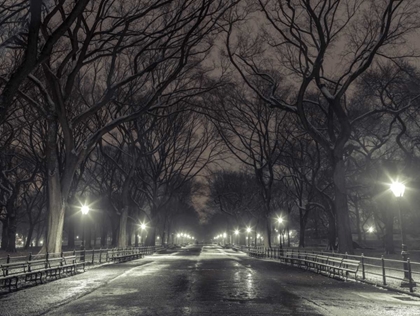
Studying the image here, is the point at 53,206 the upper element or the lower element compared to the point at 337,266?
upper

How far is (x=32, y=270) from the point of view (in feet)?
53.4

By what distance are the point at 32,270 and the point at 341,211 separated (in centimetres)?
1517

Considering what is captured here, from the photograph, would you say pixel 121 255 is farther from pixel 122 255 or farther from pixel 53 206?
pixel 53 206

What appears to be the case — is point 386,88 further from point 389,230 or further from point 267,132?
Result: point 389,230

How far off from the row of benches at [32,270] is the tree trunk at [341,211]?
13.7 meters

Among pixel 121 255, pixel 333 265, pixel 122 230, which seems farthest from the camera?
pixel 122 230

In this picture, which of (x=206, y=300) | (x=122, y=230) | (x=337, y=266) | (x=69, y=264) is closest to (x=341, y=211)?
(x=337, y=266)

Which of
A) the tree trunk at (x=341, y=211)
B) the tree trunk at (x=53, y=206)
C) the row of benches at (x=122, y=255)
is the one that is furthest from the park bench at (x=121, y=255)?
the tree trunk at (x=341, y=211)

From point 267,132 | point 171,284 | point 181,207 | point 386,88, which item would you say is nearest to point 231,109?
point 267,132

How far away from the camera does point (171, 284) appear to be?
14.5 m

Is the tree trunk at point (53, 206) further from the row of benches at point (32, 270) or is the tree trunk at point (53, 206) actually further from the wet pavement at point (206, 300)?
the wet pavement at point (206, 300)

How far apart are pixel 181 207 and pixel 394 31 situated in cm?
6092

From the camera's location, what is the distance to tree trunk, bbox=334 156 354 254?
72.1 feet

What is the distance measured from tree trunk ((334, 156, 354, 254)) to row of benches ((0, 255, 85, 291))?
13.7 metres
